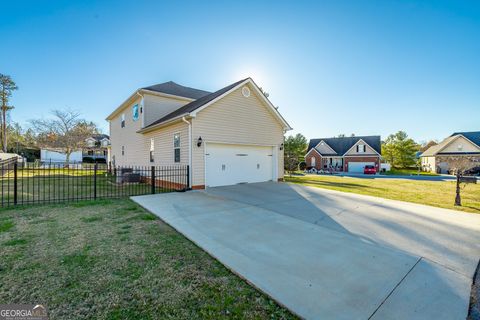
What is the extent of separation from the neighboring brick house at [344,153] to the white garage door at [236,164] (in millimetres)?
26248

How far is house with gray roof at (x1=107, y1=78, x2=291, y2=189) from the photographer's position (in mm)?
9391

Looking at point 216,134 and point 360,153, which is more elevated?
point 216,134

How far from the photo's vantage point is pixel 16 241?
3732 millimetres

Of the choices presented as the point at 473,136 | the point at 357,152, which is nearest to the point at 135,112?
the point at 357,152

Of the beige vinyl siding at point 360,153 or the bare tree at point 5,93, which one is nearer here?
the bare tree at point 5,93

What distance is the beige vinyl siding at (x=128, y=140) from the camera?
1466 centimetres

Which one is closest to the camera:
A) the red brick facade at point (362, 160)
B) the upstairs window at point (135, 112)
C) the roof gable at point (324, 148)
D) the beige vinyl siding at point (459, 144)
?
the upstairs window at point (135, 112)

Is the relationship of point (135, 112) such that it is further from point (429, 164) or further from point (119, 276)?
point (429, 164)

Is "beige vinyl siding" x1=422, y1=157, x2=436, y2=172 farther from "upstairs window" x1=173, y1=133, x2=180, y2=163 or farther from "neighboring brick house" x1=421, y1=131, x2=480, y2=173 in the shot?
"upstairs window" x1=173, y1=133, x2=180, y2=163

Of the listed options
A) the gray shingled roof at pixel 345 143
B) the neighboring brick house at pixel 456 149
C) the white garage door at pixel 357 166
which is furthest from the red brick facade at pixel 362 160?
the neighboring brick house at pixel 456 149

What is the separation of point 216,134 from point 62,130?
25087 millimetres

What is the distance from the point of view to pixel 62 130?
24656 mm

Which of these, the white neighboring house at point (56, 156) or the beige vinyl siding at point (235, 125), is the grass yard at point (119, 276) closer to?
the beige vinyl siding at point (235, 125)

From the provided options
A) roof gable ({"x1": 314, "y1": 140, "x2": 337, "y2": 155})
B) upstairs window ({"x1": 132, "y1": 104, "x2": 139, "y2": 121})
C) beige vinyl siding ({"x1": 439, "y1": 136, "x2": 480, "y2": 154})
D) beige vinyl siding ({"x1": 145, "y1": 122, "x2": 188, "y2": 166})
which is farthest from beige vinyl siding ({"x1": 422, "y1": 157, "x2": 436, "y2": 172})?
upstairs window ({"x1": 132, "y1": 104, "x2": 139, "y2": 121})
